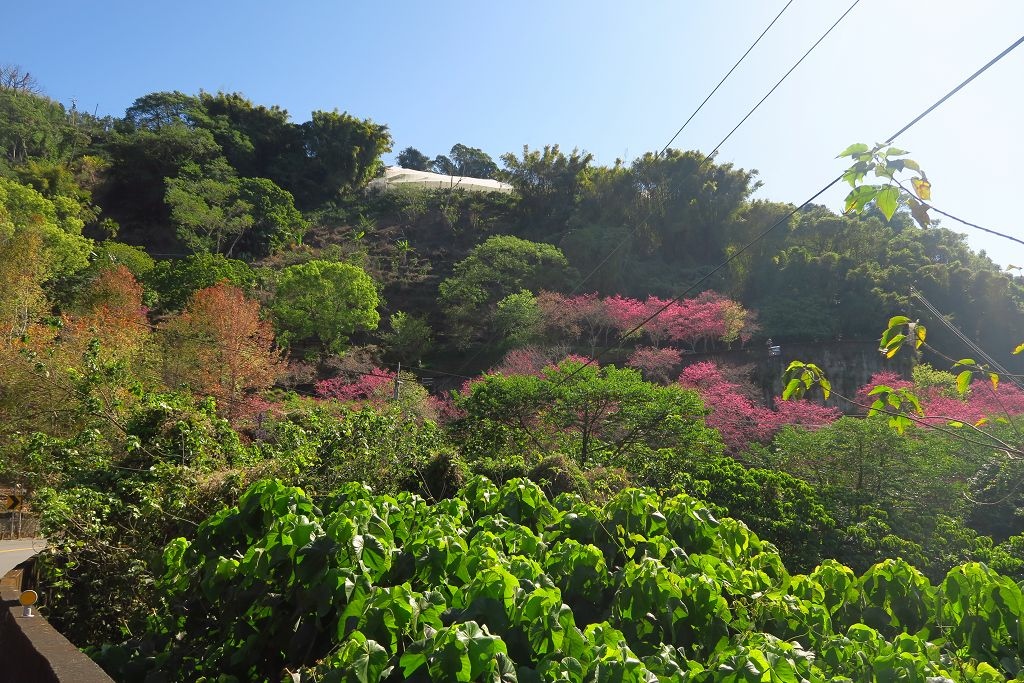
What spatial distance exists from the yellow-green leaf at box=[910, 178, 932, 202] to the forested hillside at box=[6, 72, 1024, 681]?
0.99ft

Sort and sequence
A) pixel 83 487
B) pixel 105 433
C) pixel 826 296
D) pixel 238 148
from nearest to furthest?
pixel 83 487, pixel 105 433, pixel 826 296, pixel 238 148

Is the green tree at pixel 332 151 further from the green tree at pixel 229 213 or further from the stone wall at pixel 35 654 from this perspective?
the stone wall at pixel 35 654

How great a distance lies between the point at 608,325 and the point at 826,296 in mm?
9370

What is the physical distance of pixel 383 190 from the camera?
56.1 m

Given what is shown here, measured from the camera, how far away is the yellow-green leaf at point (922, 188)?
230 cm

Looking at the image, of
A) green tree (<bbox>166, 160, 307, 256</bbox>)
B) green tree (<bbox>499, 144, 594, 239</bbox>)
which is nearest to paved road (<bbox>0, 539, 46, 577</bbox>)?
green tree (<bbox>166, 160, 307, 256</bbox>)

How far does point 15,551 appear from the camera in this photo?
13.6 m

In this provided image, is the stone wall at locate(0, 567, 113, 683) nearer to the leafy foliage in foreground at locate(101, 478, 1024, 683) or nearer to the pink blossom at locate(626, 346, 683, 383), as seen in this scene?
the leafy foliage in foreground at locate(101, 478, 1024, 683)

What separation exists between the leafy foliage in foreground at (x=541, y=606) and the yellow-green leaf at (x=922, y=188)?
1397 mm

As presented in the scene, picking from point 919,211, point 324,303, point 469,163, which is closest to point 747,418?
point 324,303

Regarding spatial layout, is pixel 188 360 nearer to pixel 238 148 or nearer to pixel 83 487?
pixel 83 487

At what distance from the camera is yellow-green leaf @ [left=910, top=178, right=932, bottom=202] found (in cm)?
230

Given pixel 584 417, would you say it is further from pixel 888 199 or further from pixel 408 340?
pixel 408 340

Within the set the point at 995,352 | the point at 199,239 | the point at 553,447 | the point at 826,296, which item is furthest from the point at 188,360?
the point at 995,352
